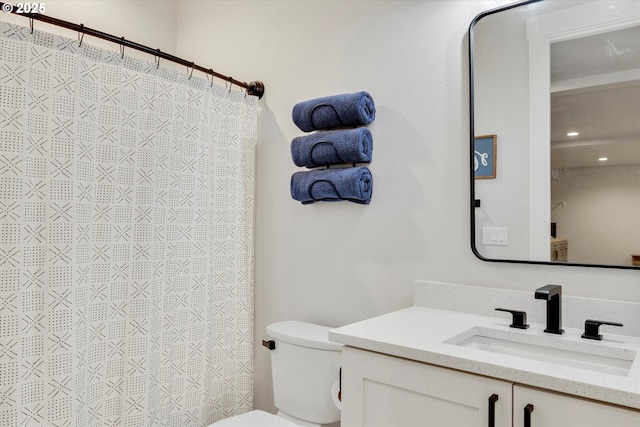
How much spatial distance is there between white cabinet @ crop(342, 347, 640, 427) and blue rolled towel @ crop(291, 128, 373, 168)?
0.82 meters

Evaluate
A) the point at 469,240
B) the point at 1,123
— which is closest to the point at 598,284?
the point at 469,240

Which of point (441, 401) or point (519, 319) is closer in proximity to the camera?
point (441, 401)

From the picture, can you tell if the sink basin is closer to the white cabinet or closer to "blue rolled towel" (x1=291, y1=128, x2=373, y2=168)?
the white cabinet

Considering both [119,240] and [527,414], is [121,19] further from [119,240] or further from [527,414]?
[527,414]

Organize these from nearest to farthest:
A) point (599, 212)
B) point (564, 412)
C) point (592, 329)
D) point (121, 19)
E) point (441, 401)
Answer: point (564, 412)
point (441, 401)
point (592, 329)
point (599, 212)
point (121, 19)

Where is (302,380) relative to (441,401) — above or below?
below

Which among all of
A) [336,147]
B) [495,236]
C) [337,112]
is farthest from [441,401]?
[337,112]

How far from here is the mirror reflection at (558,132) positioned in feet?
4.45

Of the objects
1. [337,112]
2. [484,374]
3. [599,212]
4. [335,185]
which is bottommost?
[484,374]

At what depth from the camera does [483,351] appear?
1140mm

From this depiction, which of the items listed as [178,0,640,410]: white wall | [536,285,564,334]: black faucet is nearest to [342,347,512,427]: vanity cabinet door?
[536,285,564,334]: black faucet

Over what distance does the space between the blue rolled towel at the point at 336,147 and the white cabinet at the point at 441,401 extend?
82cm

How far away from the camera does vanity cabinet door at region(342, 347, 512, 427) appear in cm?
105

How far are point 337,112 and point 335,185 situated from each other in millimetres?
309
